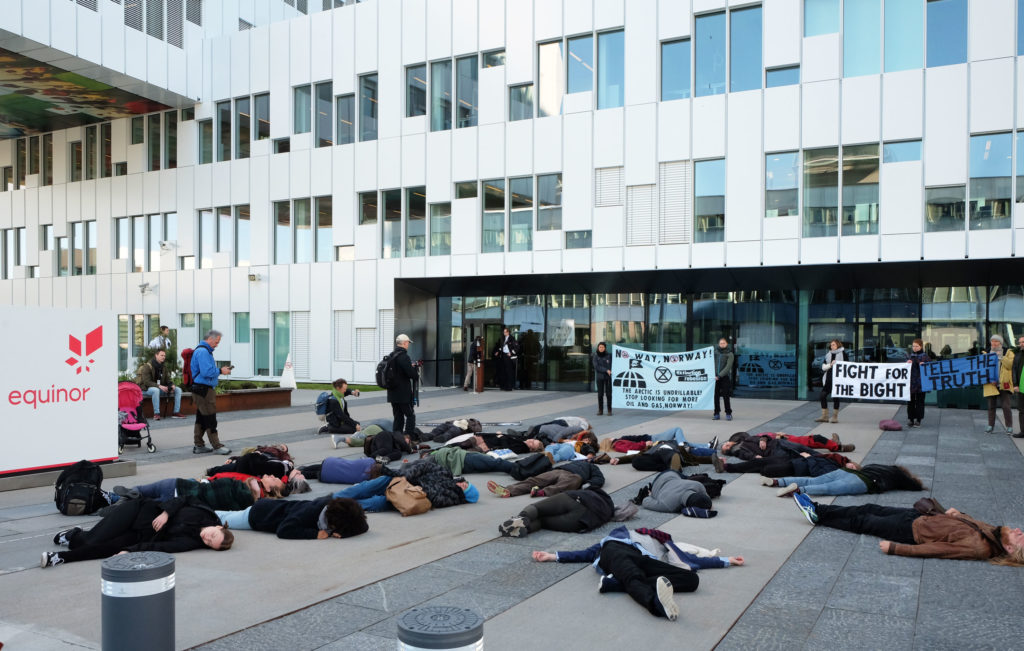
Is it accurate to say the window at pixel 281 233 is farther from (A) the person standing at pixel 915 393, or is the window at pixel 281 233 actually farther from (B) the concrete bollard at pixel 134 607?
(B) the concrete bollard at pixel 134 607

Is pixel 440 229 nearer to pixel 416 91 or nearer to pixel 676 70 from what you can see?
pixel 416 91

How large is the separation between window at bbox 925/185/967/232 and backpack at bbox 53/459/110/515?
69.1 ft

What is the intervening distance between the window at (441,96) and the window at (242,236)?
9.63 metres

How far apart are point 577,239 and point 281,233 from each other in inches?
515

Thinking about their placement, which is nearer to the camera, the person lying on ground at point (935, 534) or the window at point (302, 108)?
the person lying on ground at point (935, 534)

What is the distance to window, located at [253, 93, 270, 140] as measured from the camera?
32688 millimetres

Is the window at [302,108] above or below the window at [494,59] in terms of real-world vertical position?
below

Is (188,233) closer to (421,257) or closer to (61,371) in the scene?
(421,257)

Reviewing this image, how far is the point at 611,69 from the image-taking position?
2619 cm

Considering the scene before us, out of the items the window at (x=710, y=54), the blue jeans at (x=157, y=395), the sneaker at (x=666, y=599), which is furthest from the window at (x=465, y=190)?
the sneaker at (x=666, y=599)

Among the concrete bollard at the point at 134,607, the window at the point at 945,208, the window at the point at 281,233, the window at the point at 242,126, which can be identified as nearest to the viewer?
the concrete bollard at the point at 134,607

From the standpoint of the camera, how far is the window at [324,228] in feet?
103

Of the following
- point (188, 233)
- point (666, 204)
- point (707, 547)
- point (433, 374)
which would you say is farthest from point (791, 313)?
point (188, 233)

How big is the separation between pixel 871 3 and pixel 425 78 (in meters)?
15.1
